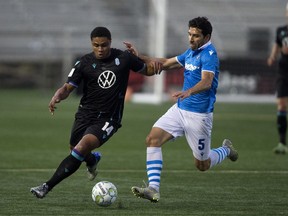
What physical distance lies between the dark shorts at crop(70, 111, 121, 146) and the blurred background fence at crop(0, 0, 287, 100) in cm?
2229

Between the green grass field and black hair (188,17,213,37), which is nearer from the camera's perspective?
the green grass field

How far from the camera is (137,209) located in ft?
28.9

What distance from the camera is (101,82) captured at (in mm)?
9688

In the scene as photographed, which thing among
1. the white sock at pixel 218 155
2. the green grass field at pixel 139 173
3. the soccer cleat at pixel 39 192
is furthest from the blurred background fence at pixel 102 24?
the soccer cleat at pixel 39 192

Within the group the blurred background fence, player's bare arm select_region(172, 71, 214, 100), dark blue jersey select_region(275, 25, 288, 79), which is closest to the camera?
player's bare arm select_region(172, 71, 214, 100)

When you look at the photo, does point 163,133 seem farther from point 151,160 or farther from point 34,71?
point 34,71

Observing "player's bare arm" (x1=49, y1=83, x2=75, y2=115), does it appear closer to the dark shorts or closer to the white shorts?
the dark shorts

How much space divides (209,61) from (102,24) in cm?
2793

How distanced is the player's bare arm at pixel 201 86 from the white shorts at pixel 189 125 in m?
0.55

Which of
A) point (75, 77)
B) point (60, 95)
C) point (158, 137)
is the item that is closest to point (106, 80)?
point (75, 77)

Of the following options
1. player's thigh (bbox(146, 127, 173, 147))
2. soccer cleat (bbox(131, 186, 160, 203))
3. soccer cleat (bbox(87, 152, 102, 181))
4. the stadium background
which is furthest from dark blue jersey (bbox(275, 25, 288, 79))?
soccer cleat (bbox(131, 186, 160, 203))

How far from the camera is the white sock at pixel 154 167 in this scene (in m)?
9.23

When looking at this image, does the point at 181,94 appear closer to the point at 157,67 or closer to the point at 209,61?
the point at 209,61

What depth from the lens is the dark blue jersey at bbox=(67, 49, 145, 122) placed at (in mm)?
9680
